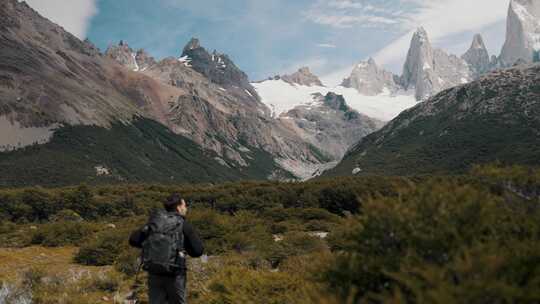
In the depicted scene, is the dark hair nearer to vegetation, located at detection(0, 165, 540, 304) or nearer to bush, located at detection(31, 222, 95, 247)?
vegetation, located at detection(0, 165, 540, 304)

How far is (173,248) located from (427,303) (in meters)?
5.65

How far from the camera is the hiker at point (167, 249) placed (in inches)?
399

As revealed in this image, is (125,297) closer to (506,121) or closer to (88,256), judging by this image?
(88,256)

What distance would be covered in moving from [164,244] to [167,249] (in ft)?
Result: 0.40

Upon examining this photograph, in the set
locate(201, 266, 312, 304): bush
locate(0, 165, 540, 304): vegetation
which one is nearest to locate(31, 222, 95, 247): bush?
locate(0, 165, 540, 304): vegetation

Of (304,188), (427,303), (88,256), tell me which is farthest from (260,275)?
(304,188)

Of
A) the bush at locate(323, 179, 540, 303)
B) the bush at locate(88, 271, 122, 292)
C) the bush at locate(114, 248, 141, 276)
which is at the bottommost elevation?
the bush at locate(88, 271, 122, 292)

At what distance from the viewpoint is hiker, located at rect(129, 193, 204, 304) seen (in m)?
10.1

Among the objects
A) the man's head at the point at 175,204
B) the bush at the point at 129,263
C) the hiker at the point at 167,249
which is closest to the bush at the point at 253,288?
the hiker at the point at 167,249

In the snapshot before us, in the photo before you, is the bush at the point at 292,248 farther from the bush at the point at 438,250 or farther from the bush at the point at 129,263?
the bush at the point at 438,250

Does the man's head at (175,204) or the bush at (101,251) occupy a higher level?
the man's head at (175,204)

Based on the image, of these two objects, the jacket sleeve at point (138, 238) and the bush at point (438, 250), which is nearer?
the bush at point (438, 250)

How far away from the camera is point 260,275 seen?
1495cm

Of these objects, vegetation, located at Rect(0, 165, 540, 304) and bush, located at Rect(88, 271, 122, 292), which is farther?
bush, located at Rect(88, 271, 122, 292)
